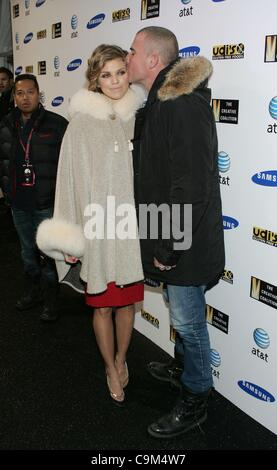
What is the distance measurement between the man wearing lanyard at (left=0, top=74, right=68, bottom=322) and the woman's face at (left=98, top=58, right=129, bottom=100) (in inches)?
35.4

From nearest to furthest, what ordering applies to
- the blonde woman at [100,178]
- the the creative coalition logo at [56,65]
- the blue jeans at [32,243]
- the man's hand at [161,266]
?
the man's hand at [161,266], the blonde woman at [100,178], the blue jeans at [32,243], the the creative coalition logo at [56,65]

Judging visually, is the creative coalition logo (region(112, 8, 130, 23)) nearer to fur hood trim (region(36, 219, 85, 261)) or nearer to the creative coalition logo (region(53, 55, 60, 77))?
the creative coalition logo (region(53, 55, 60, 77))

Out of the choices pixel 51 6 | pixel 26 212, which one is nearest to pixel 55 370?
pixel 26 212

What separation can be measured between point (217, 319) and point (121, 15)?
1777 millimetres

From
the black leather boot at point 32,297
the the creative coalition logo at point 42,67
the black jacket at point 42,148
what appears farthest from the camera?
the the creative coalition logo at point 42,67

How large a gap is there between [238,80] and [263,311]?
3.22ft

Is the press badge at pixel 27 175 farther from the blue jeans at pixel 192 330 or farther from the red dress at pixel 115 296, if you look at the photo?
the blue jeans at pixel 192 330

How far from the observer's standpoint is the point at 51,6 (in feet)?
11.3

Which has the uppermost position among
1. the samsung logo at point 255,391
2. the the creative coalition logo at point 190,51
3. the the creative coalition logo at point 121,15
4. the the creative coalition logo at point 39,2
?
the the creative coalition logo at point 39,2

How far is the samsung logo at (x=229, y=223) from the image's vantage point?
1973 millimetres

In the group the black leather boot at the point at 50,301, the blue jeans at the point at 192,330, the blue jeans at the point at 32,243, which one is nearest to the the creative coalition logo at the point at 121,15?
the blue jeans at the point at 32,243

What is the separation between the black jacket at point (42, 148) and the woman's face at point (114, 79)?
891 millimetres

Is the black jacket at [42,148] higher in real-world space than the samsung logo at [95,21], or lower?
lower

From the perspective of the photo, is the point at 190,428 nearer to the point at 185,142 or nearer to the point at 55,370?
the point at 55,370
